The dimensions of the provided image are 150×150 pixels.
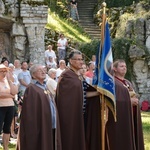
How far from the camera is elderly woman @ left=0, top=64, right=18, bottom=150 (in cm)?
768

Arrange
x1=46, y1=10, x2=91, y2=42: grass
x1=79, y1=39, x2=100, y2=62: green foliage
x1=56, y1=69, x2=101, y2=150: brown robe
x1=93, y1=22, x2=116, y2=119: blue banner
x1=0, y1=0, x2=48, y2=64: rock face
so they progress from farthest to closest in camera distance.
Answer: x1=46, y1=10, x2=91, y2=42: grass < x1=79, y1=39, x2=100, y2=62: green foliage < x1=0, y1=0, x2=48, y2=64: rock face < x1=93, y1=22, x2=116, y2=119: blue banner < x1=56, y1=69, x2=101, y2=150: brown robe

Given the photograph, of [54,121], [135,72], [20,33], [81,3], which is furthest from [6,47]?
[81,3]

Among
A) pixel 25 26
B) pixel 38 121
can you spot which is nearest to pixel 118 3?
pixel 25 26

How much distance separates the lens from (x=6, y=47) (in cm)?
1388

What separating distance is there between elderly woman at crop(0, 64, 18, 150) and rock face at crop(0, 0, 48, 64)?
543 centimetres

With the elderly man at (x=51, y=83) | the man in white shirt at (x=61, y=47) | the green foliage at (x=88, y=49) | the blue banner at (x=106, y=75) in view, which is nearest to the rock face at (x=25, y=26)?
the man in white shirt at (x=61, y=47)

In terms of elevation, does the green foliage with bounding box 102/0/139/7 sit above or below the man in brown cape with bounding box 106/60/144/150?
above

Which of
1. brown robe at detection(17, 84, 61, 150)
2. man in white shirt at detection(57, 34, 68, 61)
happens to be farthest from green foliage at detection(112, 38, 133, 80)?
brown robe at detection(17, 84, 61, 150)

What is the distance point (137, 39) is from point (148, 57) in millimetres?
1364

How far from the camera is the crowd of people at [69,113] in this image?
20.7 ft

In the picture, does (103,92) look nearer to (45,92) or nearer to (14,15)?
(45,92)

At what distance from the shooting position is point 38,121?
20.7 ft

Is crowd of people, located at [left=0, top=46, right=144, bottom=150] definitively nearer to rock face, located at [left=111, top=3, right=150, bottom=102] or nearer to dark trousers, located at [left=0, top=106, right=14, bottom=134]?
dark trousers, located at [left=0, top=106, right=14, bottom=134]

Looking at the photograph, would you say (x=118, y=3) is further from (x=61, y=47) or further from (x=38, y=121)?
(x=38, y=121)
